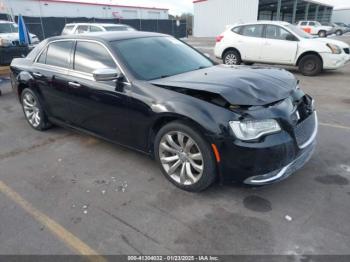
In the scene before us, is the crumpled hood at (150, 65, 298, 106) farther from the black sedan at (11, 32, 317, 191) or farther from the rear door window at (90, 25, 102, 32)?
the rear door window at (90, 25, 102, 32)

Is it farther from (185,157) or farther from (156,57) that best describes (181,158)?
(156,57)

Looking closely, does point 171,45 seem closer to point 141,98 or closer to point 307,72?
point 141,98

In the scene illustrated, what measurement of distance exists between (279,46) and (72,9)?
34495 millimetres

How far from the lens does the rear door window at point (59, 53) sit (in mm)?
4238

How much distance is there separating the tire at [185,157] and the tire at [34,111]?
8.82ft

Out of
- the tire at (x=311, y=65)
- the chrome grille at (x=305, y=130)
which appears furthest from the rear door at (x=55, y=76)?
the tire at (x=311, y=65)

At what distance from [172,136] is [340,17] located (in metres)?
79.9

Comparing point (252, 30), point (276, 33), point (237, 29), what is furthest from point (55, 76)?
point (237, 29)

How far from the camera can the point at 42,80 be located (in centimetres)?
460

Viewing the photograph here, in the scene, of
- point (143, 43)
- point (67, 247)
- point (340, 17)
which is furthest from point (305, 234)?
point (340, 17)

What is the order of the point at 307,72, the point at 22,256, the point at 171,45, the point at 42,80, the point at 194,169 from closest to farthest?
the point at 22,256, the point at 194,169, the point at 171,45, the point at 42,80, the point at 307,72

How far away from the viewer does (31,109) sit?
17.1 feet

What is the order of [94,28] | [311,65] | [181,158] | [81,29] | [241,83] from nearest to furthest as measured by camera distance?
[241,83], [181,158], [311,65], [94,28], [81,29]

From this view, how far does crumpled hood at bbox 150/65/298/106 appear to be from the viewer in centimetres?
283
